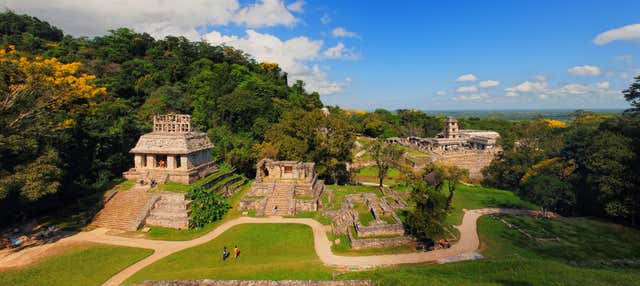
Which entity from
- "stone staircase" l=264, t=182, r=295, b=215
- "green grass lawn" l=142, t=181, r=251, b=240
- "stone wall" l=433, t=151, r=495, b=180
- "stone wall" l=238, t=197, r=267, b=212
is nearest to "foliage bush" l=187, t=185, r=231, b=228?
"green grass lawn" l=142, t=181, r=251, b=240

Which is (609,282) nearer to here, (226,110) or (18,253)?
(18,253)

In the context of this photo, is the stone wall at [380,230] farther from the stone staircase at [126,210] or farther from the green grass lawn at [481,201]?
the stone staircase at [126,210]

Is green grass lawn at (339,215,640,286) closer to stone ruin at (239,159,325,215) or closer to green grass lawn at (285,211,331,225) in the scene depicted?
green grass lawn at (285,211,331,225)

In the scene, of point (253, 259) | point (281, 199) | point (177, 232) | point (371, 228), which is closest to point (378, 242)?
point (371, 228)

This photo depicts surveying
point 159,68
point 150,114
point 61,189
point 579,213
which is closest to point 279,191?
point 61,189

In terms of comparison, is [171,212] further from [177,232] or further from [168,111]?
[168,111]

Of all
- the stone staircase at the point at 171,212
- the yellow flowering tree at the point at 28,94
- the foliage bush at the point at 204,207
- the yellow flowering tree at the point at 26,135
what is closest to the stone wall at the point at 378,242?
the foliage bush at the point at 204,207
